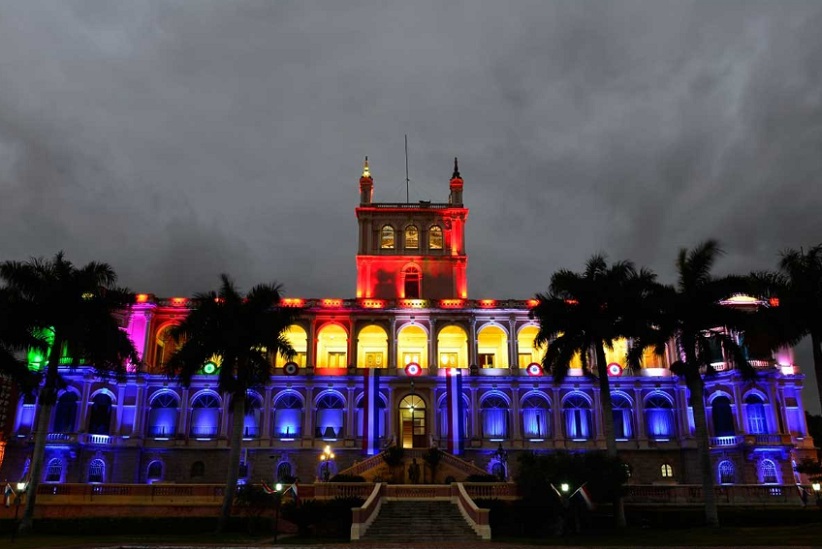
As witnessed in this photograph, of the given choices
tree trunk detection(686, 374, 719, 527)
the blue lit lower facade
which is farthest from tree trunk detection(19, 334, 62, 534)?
tree trunk detection(686, 374, 719, 527)

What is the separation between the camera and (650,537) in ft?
115

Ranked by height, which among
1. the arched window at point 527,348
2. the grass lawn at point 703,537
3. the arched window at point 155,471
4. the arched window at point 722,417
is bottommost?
the grass lawn at point 703,537

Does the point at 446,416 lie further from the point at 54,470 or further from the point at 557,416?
the point at 54,470

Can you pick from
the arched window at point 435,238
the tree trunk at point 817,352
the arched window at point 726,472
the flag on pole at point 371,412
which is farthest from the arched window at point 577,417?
the tree trunk at point 817,352

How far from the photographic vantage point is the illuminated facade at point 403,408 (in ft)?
197

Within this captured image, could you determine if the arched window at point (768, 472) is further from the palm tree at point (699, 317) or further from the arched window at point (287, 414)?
the arched window at point (287, 414)

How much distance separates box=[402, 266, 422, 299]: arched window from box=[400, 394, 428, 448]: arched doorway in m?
12.0

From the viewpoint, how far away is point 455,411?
6250 cm

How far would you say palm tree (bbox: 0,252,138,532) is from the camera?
40.0 m

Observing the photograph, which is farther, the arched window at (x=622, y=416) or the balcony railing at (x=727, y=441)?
the arched window at (x=622, y=416)

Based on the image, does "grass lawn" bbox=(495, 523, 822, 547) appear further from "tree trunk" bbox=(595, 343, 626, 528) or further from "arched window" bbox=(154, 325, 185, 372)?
"arched window" bbox=(154, 325, 185, 372)

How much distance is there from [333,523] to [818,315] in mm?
27233

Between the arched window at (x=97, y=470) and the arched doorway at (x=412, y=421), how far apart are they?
25139mm

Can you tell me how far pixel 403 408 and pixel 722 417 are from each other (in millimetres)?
27666
